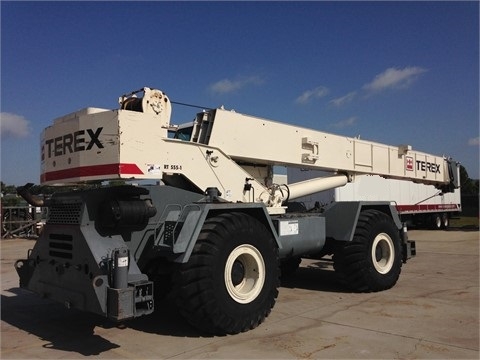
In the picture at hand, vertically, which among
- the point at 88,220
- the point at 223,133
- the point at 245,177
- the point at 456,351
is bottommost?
the point at 456,351

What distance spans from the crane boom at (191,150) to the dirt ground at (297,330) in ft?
6.52

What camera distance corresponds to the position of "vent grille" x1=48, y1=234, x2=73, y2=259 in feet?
19.0

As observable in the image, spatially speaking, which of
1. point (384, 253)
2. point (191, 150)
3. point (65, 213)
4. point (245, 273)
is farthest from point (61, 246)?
point (384, 253)

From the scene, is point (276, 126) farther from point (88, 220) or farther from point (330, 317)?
point (88, 220)

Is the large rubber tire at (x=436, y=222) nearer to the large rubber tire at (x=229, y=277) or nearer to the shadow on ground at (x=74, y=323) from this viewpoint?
the shadow on ground at (x=74, y=323)

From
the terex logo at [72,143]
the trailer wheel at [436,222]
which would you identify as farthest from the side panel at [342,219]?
the trailer wheel at [436,222]

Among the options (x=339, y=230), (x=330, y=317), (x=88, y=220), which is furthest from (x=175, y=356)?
(x=339, y=230)

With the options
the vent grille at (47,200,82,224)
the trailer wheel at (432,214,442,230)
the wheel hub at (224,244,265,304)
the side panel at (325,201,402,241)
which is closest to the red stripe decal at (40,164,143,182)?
the vent grille at (47,200,82,224)

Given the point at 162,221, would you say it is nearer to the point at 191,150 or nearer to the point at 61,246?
the point at 191,150

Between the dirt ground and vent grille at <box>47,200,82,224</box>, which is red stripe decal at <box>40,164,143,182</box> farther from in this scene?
the dirt ground

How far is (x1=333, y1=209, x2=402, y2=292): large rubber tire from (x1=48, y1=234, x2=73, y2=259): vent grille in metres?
4.89

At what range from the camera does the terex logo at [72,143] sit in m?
5.85

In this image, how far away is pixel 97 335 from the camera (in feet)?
19.8

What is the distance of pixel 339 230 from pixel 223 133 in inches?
117
